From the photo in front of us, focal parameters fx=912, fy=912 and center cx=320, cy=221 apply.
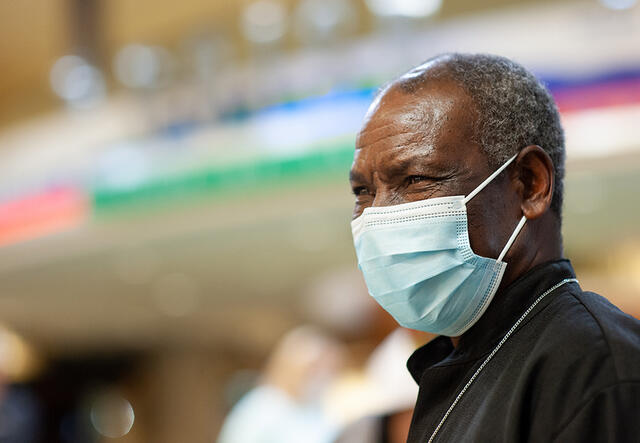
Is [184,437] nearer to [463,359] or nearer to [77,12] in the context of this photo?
[77,12]

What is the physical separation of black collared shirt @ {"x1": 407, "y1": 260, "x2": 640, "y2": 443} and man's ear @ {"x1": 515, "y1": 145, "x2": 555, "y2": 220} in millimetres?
94

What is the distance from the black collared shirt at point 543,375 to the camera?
111 cm

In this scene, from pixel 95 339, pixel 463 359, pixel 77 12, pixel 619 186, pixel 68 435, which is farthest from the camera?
pixel 68 435

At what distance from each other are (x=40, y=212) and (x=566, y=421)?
8852 mm

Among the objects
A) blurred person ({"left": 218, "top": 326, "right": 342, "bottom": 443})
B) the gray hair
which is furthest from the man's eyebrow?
blurred person ({"left": 218, "top": 326, "right": 342, "bottom": 443})

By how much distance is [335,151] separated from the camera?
7.35 meters

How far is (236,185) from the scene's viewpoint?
26.0ft

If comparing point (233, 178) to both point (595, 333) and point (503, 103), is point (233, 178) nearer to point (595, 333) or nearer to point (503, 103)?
point (503, 103)

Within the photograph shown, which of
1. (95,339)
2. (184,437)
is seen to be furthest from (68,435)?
(184,437)

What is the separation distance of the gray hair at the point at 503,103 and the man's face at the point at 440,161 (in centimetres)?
2

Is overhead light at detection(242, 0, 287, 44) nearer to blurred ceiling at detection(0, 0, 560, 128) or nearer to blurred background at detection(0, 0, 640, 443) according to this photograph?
blurred background at detection(0, 0, 640, 443)

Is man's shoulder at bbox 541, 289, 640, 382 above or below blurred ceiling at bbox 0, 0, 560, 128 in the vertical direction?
below

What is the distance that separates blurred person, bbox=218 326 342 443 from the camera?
398 centimetres

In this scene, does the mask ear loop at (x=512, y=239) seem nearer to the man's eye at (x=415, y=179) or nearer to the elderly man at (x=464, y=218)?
the elderly man at (x=464, y=218)
